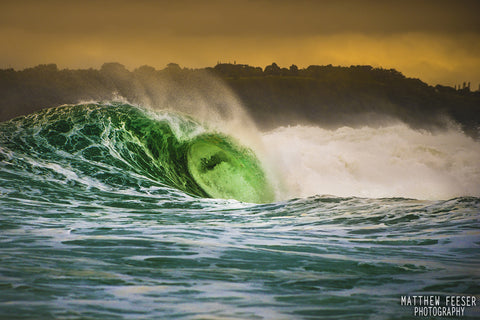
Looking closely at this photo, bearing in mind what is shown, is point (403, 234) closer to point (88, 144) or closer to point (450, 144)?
point (88, 144)

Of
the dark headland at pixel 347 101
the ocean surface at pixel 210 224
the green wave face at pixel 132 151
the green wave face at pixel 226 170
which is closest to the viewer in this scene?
the ocean surface at pixel 210 224

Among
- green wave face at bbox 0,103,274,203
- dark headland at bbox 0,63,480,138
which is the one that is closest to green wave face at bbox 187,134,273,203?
green wave face at bbox 0,103,274,203

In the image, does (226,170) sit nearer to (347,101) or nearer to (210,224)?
(210,224)

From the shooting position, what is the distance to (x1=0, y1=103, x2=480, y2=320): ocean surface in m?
4.30

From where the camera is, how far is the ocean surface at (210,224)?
430cm

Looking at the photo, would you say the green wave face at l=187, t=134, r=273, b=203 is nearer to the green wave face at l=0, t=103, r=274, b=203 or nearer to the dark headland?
the green wave face at l=0, t=103, r=274, b=203

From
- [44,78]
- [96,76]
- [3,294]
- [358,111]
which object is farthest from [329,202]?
[358,111]

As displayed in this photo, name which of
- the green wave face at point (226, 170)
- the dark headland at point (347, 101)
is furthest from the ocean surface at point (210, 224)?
the dark headland at point (347, 101)

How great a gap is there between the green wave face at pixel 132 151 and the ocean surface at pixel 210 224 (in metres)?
0.05

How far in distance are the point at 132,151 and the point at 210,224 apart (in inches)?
269

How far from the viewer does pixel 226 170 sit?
52.0 feet

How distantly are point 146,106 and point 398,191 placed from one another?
338 inches

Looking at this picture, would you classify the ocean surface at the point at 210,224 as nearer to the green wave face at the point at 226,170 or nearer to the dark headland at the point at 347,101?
the green wave face at the point at 226,170

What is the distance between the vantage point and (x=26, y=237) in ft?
21.3
